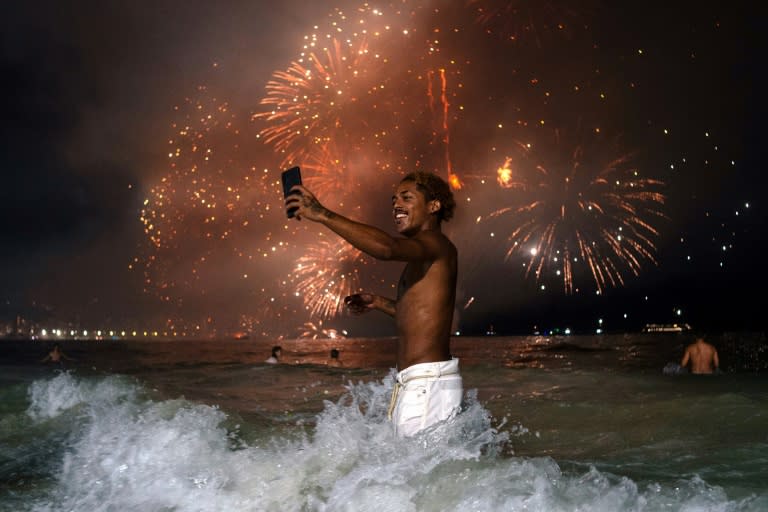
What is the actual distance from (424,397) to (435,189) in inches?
60.3

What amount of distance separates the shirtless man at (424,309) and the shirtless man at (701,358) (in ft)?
46.9

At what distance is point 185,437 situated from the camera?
211 inches

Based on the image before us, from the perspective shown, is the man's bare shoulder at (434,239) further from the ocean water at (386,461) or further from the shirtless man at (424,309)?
the ocean water at (386,461)

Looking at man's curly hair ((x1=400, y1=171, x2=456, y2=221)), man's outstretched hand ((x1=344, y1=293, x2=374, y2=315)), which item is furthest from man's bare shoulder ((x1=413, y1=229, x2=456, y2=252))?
man's outstretched hand ((x1=344, y1=293, x2=374, y2=315))

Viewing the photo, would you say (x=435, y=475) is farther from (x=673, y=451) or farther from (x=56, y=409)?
(x=56, y=409)

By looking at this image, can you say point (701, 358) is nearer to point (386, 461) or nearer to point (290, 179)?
point (386, 461)

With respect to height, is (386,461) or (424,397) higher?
(424,397)

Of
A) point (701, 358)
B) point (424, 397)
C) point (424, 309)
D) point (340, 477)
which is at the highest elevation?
point (424, 309)

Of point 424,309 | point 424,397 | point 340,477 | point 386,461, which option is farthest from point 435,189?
point 340,477

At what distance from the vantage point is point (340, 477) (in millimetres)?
4254

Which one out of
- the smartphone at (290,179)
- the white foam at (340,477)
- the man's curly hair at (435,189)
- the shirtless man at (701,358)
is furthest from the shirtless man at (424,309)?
the shirtless man at (701,358)

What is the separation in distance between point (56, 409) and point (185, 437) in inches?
208

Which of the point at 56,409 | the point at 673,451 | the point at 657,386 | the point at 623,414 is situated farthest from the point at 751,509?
the point at 657,386

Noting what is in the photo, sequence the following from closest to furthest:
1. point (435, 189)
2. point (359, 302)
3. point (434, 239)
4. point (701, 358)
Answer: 1. point (434, 239)
2. point (435, 189)
3. point (359, 302)
4. point (701, 358)
